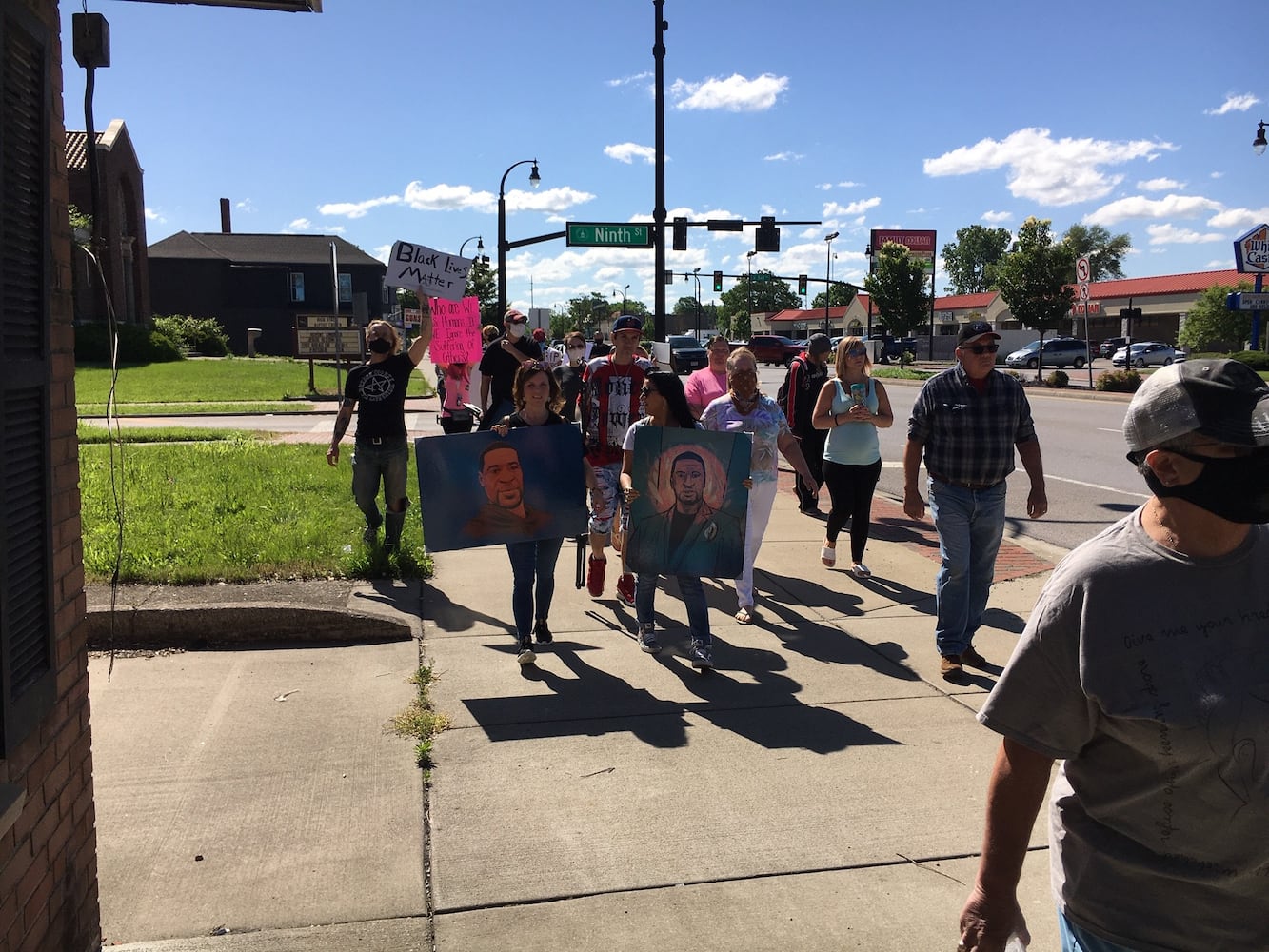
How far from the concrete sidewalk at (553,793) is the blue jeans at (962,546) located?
11.4 inches

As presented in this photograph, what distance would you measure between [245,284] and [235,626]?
6614 cm

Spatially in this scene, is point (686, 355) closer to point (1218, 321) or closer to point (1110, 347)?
point (1218, 321)

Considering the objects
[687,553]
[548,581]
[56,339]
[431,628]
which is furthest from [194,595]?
[56,339]

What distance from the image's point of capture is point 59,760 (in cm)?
279

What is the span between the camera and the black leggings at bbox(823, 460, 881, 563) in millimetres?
7656

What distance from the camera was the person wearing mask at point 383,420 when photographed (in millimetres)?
7219

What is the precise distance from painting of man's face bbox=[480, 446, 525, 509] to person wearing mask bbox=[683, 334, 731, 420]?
2.04 meters

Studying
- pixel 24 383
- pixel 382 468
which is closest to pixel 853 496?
pixel 382 468

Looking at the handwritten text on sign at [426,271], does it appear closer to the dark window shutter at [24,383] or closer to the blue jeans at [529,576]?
the blue jeans at [529,576]

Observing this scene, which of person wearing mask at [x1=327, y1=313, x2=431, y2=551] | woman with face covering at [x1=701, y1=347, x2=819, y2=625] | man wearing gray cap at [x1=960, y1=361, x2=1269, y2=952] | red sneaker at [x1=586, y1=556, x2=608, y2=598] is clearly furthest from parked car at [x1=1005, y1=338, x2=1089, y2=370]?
man wearing gray cap at [x1=960, y1=361, x2=1269, y2=952]

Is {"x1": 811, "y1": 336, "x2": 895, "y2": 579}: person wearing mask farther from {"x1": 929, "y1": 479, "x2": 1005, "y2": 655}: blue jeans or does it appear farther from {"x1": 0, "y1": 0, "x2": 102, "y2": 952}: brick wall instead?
{"x1": 0, "y1": 0, "x2": 102, "y2": 952}: brick wall

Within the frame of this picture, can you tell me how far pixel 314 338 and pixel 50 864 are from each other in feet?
102

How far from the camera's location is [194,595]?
20.4ft

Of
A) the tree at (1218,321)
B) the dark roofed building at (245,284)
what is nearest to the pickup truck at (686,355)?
the tree at (1218,321)
